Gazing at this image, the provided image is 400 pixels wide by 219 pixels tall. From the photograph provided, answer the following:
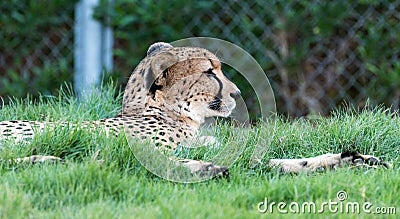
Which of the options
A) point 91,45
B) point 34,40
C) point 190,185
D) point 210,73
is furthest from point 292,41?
point 190,185

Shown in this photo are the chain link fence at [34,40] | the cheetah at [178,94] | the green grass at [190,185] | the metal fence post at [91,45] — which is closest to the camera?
the green grass at [190,185]

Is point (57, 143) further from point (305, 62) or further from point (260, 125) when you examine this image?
point (305, 62)

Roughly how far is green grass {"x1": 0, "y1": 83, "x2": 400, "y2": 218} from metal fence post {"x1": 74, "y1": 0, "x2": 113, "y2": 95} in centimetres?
262

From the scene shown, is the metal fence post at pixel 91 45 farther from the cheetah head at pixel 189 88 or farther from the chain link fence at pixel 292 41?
the cheetah head at pixel 189 88

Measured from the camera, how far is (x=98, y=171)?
3.60m

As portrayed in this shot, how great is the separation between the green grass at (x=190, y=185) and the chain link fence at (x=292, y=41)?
8.94ft

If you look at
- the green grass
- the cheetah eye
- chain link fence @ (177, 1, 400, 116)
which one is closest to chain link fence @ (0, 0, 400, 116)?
chain link fence @ (177, 1, 400, 116)

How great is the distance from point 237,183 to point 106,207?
0.74 meters

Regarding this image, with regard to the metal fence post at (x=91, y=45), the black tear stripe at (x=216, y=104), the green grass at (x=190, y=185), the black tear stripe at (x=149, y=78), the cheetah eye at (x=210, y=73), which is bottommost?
the green grass at (x=190, y=185)

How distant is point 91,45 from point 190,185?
3774 mm

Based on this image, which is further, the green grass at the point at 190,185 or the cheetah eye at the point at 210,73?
the cheetah eye at the point at 210,73

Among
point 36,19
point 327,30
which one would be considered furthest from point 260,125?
point 36,19

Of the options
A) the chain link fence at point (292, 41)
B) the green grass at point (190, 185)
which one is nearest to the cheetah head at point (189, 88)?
the green grass at point (190, 185)

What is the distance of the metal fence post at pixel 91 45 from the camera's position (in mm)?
7297
